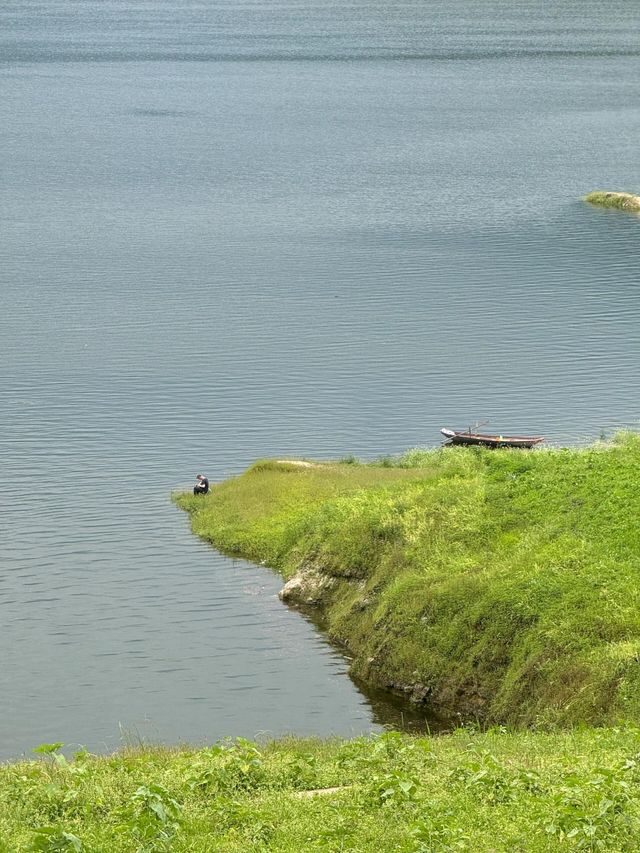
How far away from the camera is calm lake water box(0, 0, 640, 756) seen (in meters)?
49.6

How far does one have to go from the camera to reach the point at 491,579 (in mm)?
43406

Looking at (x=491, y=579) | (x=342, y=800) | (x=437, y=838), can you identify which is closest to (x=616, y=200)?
(x=491, y=579)

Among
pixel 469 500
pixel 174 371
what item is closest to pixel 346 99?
pixel 174 371

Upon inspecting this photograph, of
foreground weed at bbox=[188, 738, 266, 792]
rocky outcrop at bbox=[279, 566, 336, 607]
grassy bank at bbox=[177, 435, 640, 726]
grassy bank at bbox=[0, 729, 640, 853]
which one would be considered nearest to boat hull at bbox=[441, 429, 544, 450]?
grassy bank at bbox=[177, 435, 640, 726]

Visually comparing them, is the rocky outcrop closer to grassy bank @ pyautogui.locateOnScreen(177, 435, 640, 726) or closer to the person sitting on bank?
grassy bank @ pyautogui.locateOnScreen(177, 435, 640, 726)

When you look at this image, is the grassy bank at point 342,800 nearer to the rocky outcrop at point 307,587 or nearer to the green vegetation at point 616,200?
the rocky outcrop at point 307,587

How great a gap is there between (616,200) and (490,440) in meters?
68.2

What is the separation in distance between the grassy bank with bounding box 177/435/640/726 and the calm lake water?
7.15 feet

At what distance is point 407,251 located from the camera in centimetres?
11331

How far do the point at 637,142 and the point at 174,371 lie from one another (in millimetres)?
92907

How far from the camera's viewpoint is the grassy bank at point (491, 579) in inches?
1511

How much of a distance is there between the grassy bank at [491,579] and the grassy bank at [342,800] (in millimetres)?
9309

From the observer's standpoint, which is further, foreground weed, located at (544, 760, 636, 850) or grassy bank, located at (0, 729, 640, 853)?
grassy bank, located at (0, 729, 640, 853)

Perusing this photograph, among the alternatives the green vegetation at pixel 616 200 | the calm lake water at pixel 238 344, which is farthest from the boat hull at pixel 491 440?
the green vegetation at pixel 616 200
